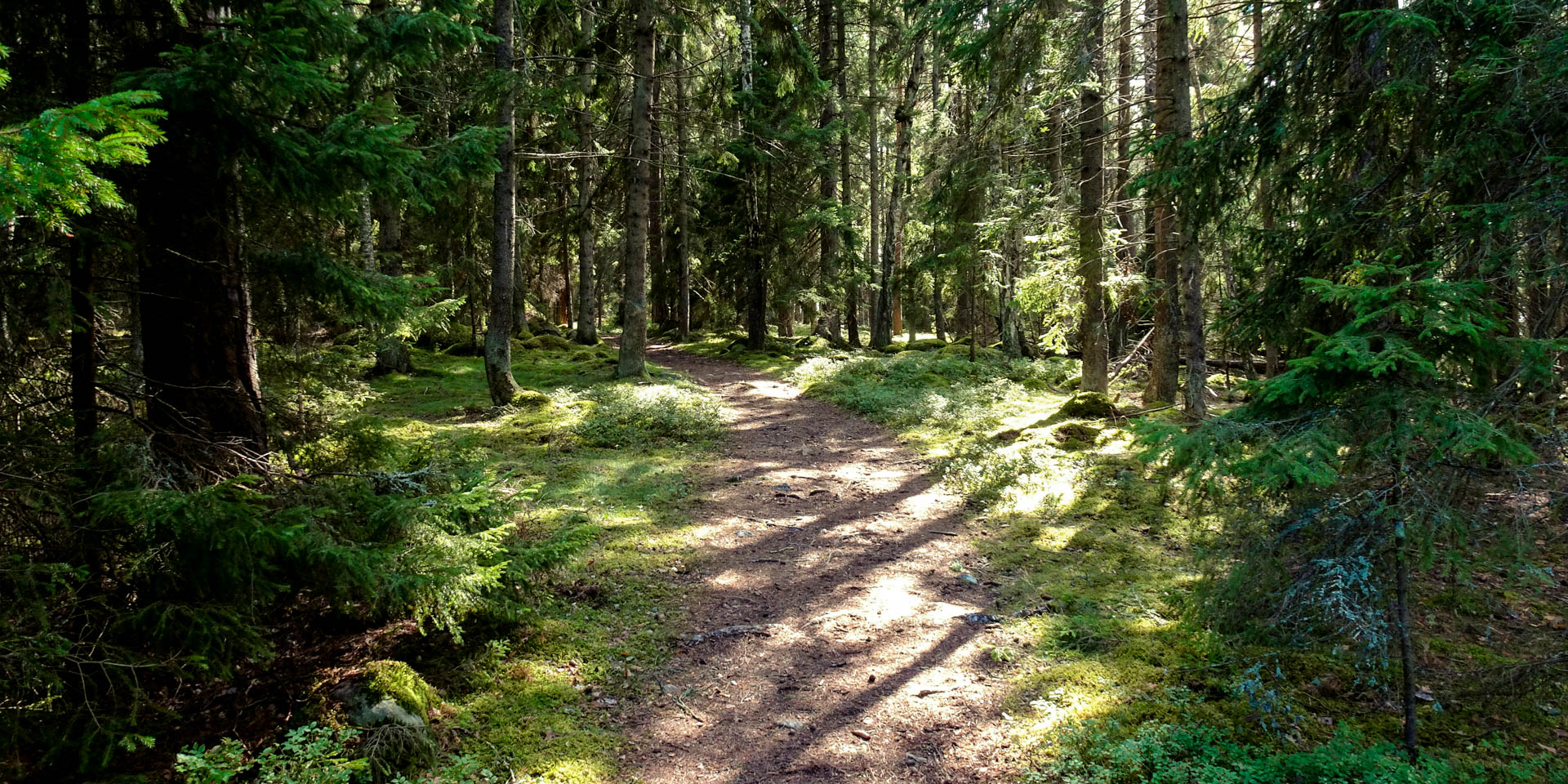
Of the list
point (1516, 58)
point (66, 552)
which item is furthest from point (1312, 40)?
point (66, 552)

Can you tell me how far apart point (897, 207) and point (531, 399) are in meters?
13.9

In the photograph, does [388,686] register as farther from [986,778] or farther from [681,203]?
[681,203]

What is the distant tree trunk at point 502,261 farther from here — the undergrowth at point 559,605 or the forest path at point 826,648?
the forest path at point 826,648

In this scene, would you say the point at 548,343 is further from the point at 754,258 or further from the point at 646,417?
the point at 646,417

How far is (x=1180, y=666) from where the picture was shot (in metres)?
5.04

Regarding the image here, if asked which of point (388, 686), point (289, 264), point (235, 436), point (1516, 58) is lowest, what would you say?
point (388, 686)

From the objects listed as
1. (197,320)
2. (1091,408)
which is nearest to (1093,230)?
(1091,408)

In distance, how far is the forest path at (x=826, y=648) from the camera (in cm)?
431

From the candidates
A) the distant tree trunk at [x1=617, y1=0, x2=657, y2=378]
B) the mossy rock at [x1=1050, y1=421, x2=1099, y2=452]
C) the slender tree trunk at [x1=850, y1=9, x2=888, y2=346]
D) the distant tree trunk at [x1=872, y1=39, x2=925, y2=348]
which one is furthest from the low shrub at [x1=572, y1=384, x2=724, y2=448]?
the slender tree trunk at [x1=850, y1=9, x2=888, y2=346]

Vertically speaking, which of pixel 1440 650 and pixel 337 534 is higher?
pixel 337 534

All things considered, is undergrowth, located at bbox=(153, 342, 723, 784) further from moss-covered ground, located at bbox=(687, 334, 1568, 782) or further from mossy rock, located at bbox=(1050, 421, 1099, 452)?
mossy rock, located at bbox=(1050, 421, 1099, 452)

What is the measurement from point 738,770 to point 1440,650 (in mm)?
5093

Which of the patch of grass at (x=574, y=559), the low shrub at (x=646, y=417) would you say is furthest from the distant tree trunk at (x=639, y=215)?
the low shrub at (x=646, y=417)

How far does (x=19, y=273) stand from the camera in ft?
11.5
